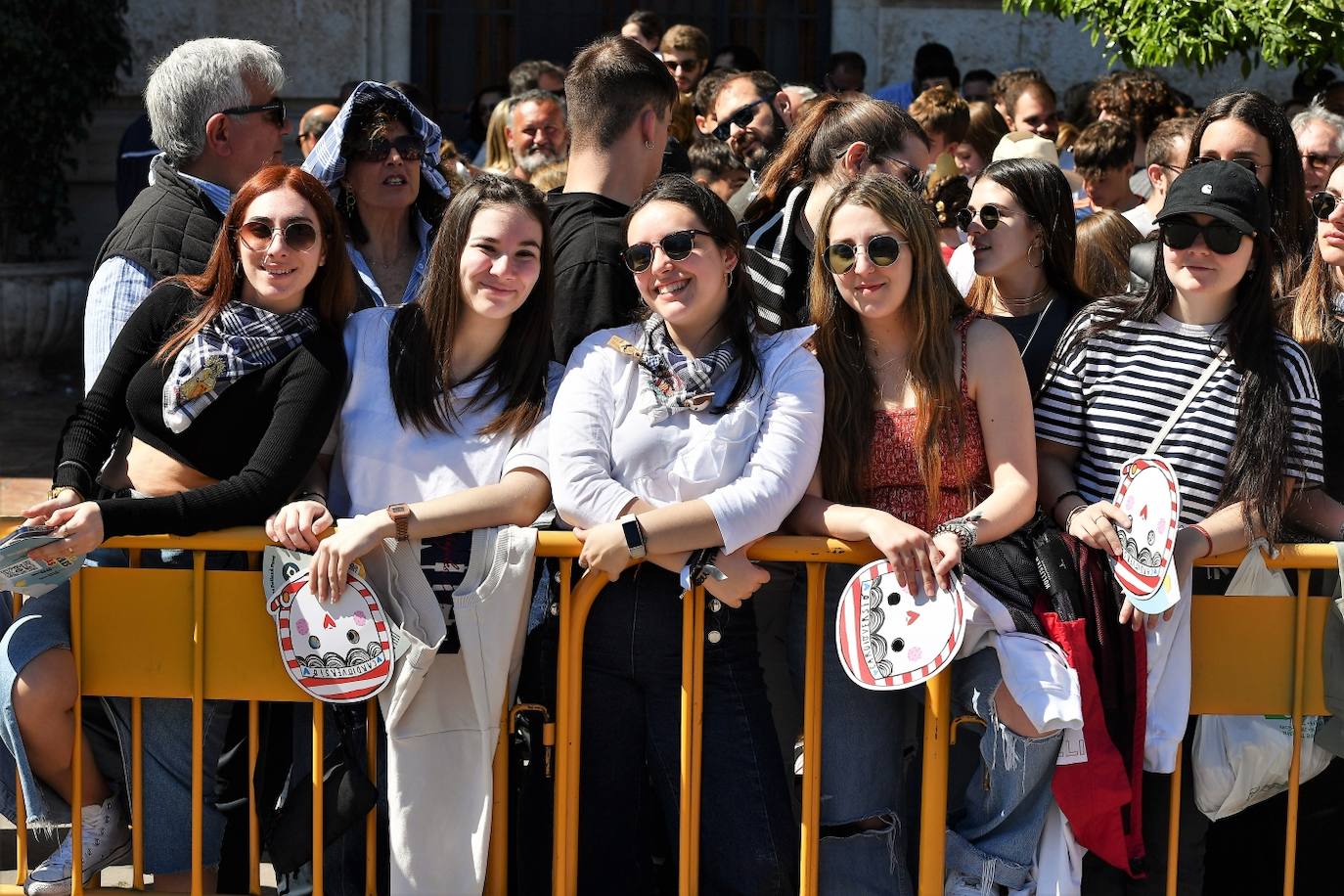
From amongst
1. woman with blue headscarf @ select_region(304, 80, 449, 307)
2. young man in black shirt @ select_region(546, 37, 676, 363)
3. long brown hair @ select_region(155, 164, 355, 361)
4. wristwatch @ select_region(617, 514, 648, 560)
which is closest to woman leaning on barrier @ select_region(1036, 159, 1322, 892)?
wristwatch @ select_region(617, 514, 648, 560)

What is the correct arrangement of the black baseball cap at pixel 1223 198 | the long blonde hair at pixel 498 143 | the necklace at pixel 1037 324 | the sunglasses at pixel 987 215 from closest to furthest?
the black baseball cap at pixel 1223 198, the necklace at pixel 1037 324, the sunglasses at pixel 987 215, the long blonde hair at pixel 498 143

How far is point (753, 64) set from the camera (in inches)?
375

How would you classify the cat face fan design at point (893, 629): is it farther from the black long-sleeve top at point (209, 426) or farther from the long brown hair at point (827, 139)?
the long brown hair at point (827, 139)

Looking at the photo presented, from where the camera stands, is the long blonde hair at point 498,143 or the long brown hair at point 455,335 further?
the long blonde hair at point 498,143

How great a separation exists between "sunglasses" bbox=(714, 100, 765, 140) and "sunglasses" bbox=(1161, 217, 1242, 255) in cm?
314

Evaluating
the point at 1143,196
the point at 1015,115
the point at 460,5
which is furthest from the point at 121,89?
the point at 1143,196

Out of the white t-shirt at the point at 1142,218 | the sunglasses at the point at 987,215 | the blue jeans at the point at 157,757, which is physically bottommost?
the blue jeans at the point at 157,757

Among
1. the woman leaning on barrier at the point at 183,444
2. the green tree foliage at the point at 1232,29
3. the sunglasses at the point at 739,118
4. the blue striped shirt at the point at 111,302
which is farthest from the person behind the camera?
the green tree foliage at the point at 1232,29

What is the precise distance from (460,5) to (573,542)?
8.65 metres

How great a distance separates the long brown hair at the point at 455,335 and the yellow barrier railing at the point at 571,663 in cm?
43

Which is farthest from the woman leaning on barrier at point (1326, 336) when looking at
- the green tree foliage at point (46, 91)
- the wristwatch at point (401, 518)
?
the green tree foliage at point (46, 91)

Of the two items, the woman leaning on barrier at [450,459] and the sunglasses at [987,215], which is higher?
the sunglasses at [987,215]

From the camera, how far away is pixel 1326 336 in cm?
401

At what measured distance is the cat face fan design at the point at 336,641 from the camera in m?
3.52
